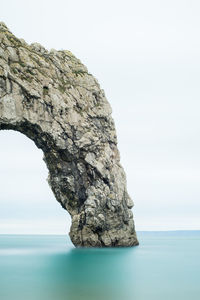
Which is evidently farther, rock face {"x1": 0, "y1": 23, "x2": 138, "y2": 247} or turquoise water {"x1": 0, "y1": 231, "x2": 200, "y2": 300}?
rock face {"x1": 0, "y1": 23, "x2": 138, "y2": 247}

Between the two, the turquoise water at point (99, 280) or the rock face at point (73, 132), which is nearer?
the turquoise water at point (99, 280)

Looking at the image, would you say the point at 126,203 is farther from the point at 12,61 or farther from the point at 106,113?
the point at 12,61

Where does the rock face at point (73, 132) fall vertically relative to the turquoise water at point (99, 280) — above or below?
above

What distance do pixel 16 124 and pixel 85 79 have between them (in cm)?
1382

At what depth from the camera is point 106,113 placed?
2077 inches

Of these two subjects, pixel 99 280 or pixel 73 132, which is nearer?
pixel 99 280

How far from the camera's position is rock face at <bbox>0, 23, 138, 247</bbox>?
4359 cm

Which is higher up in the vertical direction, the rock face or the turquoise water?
the rock face

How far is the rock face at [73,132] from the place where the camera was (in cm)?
4359

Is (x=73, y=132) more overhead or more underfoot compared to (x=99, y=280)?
more overhead

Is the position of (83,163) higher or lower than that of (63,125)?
lower

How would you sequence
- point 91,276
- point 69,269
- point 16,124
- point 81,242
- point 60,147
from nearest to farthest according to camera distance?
Answer: point 91,276, point 69,269, point 16,124, point 60,147, point 81,242

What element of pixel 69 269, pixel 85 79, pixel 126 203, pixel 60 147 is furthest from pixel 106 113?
pixel 69 269

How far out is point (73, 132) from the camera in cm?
4803
